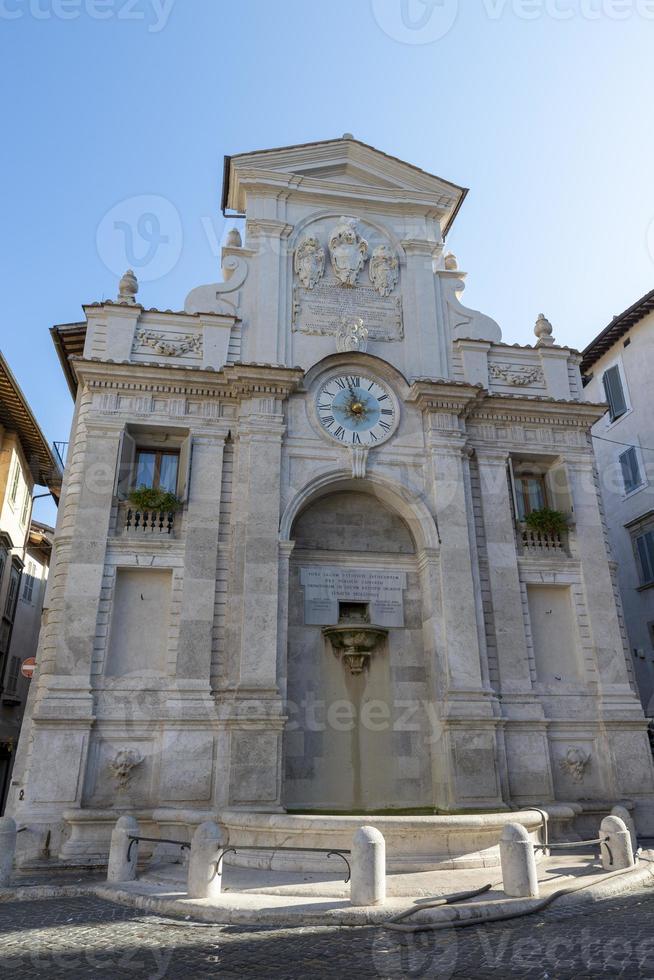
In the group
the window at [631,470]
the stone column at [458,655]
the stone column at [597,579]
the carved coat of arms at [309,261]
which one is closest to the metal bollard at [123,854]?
the stone column at [458,655]

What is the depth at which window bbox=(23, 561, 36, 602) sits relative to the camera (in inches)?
1271

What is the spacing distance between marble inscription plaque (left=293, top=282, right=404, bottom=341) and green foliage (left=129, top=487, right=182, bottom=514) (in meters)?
5.61

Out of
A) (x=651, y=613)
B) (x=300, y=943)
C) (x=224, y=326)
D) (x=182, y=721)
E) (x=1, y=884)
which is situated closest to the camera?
(x=300, y=943)

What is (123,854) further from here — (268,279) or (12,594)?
(12,594)

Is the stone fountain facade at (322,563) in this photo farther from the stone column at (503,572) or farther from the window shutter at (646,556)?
the window shutter at (646,556)

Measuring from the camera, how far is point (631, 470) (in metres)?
26.9

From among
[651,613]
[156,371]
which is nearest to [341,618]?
[156,371]

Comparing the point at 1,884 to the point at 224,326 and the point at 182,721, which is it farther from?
the point at 224,326

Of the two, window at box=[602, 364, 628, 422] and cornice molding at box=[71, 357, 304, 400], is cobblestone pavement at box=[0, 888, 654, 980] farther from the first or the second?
window at box=[602, 364, 628, 422]

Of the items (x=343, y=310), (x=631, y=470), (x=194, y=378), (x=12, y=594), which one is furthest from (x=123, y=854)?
(x=631, y=470)

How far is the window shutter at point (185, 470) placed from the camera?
16203 mm

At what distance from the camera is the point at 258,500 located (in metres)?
16.1

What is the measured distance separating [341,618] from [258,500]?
3.46 metres

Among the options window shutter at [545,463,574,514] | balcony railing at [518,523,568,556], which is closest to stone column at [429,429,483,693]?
balcony railing at [518,523,568,556]
